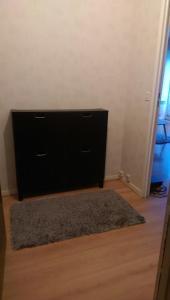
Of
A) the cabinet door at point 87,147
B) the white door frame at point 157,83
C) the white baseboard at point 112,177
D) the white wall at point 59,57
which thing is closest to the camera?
the white door frame at point 157,83

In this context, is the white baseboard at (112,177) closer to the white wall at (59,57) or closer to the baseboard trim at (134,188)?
the baseboard trim at (134,188)

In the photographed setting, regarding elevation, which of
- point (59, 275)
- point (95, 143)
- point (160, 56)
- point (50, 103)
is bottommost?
point (59, 275)

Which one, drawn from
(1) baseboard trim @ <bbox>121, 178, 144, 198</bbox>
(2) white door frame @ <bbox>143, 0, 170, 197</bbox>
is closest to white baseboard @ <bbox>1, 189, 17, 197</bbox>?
(1) baseboard trim @ <bbox>121, 178, 144, 198</bbox>

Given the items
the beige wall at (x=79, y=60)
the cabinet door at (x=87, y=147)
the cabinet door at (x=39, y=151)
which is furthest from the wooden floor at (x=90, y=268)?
the beige wall at (x=79, y=60)

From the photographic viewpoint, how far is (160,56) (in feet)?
7.50

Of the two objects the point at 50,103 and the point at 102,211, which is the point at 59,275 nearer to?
the point at 102,211

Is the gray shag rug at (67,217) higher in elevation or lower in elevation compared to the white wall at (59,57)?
lower

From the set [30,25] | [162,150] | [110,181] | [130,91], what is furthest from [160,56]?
[162,150]

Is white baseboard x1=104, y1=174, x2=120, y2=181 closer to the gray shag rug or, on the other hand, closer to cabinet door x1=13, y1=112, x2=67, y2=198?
the gray shag rug

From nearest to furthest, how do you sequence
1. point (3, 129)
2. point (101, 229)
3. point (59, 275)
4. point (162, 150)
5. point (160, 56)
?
point (59, 275), point (101, 229), point (160, 56), point (3, 129), point (162, 150)

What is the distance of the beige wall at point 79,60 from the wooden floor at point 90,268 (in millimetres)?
923

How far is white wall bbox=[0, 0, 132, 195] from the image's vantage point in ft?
7.65

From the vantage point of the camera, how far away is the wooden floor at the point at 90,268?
1505 millimetres

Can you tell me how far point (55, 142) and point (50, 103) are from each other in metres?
0.44
